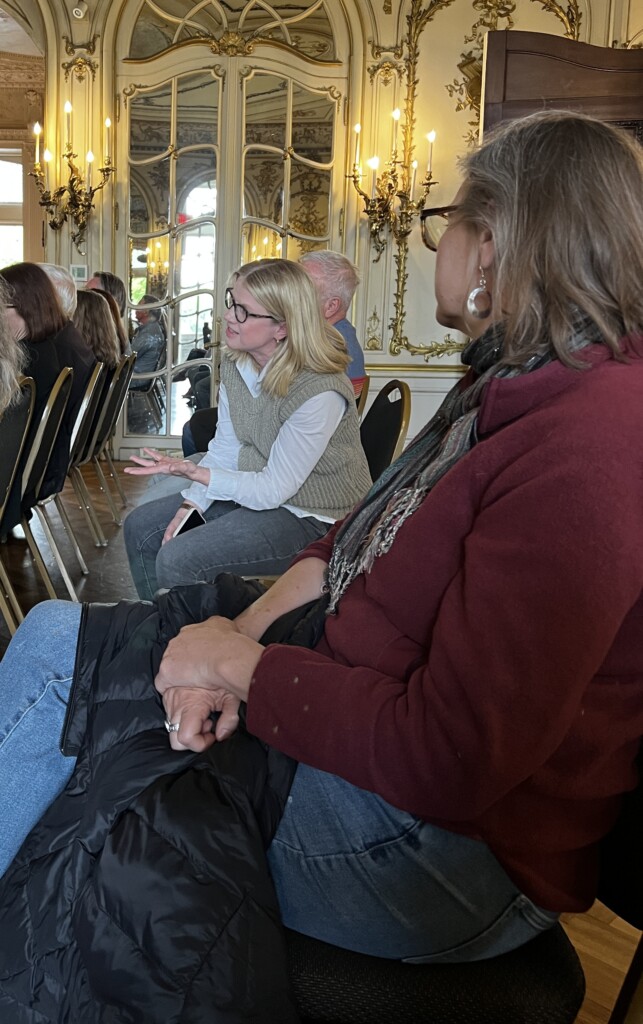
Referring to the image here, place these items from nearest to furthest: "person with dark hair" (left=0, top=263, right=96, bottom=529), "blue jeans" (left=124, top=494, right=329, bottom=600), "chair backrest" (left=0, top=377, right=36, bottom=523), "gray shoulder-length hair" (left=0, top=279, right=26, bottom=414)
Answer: "blue jeans" (left=124, top=494, right=329, bottom=600) → "gray shoulder-length hair" (left=0, top=279, right=26, bottom=414) → "chair backrest" (left=0, top=377, right=36, bottom=523) → "person with dark hair" (left=0, top=263, right=96, bottom=529)

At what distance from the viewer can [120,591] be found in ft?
12.8

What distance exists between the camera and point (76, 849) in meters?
0.94

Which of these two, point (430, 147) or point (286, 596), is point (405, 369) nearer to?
point (430, 147)

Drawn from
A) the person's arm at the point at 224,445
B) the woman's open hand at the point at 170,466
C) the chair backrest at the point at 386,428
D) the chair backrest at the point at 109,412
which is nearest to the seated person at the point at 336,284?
the chair backrest at the point at 386,428

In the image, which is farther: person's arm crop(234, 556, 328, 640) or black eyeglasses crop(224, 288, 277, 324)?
black eyeglasses crop(224, 288, 277, 324)

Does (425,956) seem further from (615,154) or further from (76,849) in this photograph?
(615,154)

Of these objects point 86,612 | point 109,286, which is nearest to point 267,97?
point 109,286

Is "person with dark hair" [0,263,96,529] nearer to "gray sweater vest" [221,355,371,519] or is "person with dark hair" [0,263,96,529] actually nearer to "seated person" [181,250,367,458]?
"seated person" [181,250,367,458]

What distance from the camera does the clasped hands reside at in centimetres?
103

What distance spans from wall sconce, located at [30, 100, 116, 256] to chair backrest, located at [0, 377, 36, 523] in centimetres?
495

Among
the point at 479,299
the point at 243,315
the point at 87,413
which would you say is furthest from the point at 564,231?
the point at 87,413

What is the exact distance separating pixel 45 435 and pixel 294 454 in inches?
51.7

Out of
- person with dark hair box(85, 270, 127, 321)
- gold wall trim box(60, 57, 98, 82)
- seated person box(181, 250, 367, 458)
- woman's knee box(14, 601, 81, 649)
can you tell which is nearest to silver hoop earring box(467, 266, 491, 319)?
woman's knee box(14, 601, 81, 649)

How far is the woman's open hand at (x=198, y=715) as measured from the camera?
1.02 meters
